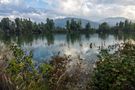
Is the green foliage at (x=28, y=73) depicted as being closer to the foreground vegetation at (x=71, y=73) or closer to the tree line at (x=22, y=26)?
the foreground vegetation at (x=71, y=73)

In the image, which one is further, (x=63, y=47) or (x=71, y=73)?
(x=63, y=47)

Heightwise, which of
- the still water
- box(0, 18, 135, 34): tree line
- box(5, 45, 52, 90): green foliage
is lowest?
box(0, 18, 135, 34): tree line

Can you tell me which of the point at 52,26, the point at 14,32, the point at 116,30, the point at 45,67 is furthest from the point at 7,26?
the point at 45,67

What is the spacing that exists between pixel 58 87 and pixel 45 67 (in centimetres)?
83

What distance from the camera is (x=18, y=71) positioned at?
30.0ft

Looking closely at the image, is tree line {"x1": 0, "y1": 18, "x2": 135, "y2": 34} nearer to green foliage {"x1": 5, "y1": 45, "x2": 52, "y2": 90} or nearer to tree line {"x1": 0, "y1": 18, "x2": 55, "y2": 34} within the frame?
tree line {"x1": 0, "y1": 18, "x2": 55, "y2": 34}

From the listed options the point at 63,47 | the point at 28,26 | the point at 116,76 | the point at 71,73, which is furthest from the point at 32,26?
the point at 116,76

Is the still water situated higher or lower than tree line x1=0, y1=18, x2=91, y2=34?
higher

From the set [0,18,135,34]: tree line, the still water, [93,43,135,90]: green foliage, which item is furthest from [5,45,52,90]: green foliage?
[0,18,135,34]: tree line

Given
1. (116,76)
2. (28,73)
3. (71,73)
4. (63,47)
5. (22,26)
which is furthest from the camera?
(22,26)

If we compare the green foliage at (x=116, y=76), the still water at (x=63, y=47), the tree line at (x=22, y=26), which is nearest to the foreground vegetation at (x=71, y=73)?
the green foliage at (x=116, y=76)

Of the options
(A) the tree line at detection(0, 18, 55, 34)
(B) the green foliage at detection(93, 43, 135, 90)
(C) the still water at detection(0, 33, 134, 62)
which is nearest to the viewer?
(B) the green foliage at detection(93, 43, 135, 90)

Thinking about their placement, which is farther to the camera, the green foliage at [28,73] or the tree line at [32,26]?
the tree line at [32,26]

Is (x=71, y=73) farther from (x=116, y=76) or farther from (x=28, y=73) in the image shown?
(x=116, y=76)
